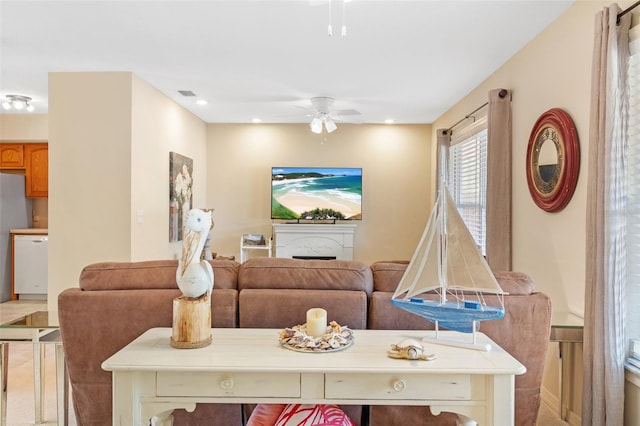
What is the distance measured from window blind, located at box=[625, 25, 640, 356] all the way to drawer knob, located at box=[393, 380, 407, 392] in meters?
1.31

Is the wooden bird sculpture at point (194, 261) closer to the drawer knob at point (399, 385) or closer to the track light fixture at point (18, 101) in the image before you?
the drawer knob at point (399, 385)

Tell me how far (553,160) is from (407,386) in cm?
204

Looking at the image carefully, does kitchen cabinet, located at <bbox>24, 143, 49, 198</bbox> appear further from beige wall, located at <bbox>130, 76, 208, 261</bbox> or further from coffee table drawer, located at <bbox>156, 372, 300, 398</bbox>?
coffee table drawer, located at <bbox>156, 372, 300, 398</bbox>

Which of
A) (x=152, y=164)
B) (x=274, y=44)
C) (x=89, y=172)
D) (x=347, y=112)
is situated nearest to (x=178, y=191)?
(x=152, y=164)

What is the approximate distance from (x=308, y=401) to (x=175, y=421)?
0.84 meters

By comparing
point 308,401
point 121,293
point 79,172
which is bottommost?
point 308,401

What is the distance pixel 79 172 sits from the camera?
3.76 m

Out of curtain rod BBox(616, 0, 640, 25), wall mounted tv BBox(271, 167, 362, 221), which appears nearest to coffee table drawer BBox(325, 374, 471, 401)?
curtain rod BBox(616, 0, 640, 25)

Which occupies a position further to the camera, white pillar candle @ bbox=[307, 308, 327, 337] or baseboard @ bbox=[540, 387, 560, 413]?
baseboard @ bbox=[540, 387, 560, 413]

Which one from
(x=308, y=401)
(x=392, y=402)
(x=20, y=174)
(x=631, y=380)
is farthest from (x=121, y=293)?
(x=20, y=174)

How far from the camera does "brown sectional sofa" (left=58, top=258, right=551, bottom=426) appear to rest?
5.81 ft

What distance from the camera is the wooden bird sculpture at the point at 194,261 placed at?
1544 millimetres

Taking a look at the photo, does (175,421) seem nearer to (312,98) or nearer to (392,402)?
(392,402)

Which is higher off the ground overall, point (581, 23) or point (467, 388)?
point (581, 23)
